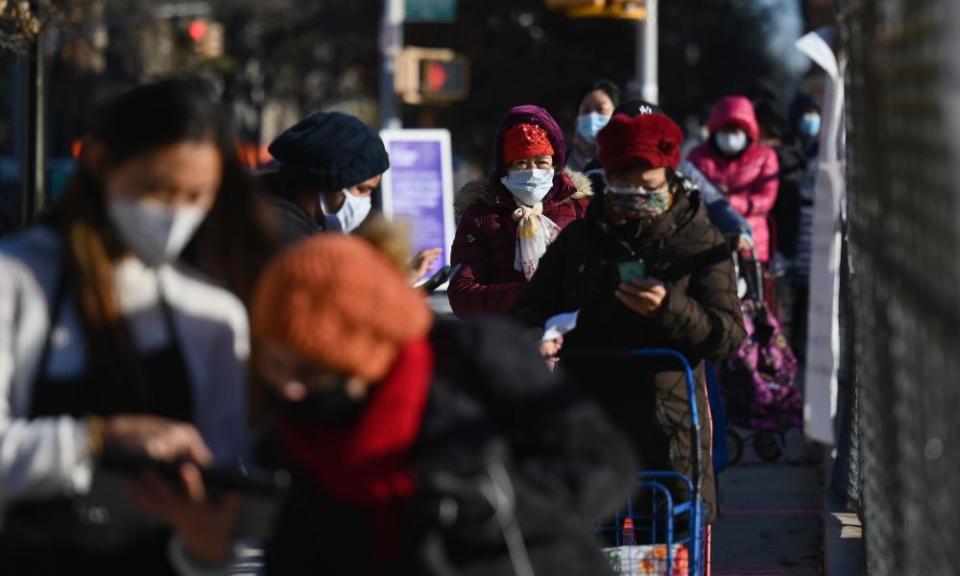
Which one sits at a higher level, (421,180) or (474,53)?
(474,53)

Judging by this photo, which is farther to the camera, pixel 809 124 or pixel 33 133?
pixel 809 124

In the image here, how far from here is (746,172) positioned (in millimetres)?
13188

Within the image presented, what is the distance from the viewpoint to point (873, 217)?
15.1ft

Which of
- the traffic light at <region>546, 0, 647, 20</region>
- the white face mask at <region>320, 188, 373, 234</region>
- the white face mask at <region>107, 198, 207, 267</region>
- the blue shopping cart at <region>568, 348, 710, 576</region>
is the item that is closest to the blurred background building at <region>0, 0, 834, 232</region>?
the traffic light at <region>546, 0, 647, 20</region>

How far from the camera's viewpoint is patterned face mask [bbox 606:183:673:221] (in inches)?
218

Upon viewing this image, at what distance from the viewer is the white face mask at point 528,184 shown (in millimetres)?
6949

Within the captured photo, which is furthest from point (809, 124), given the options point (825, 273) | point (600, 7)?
point (825, 273)

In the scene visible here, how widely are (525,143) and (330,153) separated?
4.82 feet

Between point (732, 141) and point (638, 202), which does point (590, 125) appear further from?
point (638, 202)

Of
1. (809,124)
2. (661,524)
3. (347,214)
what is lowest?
(661,524)

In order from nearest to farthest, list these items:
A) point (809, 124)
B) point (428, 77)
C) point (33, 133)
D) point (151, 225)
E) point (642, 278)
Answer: point (151, 225) → point (642, 278) → point (33, 133) → point (809, 124) → point (428, 77)

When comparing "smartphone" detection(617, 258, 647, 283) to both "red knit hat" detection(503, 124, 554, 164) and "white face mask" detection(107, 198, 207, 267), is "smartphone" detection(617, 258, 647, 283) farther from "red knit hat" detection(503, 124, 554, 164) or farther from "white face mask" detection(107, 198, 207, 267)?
"white face mask" detection(107, 198, 207, 267)

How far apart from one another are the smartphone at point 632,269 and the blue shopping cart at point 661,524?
0.23 m

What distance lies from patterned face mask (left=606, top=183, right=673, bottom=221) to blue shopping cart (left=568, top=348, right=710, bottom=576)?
0.40 meters
